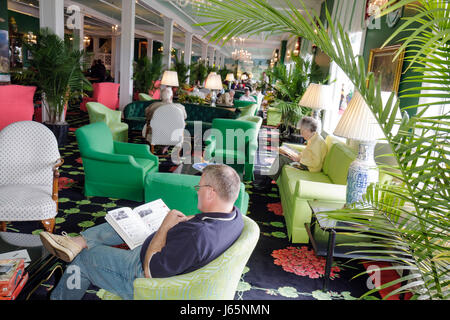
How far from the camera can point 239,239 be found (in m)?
1.75

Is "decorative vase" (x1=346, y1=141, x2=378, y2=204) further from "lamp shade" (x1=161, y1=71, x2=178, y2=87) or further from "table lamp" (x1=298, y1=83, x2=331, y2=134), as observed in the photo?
"lamp shade" (x1=161, y1=71, x2=178, y2=87)

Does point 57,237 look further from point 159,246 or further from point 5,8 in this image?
point 5,8

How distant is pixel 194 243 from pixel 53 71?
6.09 meters

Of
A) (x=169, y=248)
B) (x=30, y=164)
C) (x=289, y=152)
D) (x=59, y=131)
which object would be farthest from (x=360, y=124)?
(x=59, y=131)

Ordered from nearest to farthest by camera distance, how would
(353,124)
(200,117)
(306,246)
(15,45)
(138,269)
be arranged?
(138,269) → (353,124) → (306,246) → (200,117) → (15,45)

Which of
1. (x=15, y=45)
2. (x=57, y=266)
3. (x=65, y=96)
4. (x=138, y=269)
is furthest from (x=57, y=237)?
(x=15, y=45)

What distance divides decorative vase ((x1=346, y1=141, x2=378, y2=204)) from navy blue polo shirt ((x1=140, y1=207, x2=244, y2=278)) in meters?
1.42

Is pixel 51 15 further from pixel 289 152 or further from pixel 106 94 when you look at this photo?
pixel 289 152

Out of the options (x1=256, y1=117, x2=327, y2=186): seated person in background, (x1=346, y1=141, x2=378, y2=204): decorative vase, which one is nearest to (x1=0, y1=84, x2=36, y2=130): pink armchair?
(x1=256, y1=117, x2=327, y2=186): seated person in background

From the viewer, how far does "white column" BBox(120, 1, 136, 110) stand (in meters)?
9.65

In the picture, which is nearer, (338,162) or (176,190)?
(176,190)

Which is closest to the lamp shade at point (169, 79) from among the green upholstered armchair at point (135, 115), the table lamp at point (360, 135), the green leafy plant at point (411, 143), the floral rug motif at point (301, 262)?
the green upholstered armchair at point (135, 115)

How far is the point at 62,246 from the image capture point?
202 cm
